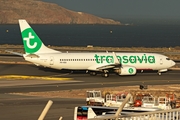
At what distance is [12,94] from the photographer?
58.2 m

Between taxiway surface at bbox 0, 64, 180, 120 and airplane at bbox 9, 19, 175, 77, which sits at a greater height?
airplane at bbox 9, 19, 175, 77

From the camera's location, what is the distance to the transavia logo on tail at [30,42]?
74625mm

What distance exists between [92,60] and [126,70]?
5.08 meters

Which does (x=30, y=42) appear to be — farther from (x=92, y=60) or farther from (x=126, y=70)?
(x=126, y=70)

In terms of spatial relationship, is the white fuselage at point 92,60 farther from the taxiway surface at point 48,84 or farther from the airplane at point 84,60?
the taxiway surface at point 48,84

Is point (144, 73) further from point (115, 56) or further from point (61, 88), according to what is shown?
point (61, 88)

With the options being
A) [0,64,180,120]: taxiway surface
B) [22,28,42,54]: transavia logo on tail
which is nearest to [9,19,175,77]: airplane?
[22,28,42,54]: transavia logo on tail

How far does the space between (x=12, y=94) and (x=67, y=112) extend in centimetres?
1403

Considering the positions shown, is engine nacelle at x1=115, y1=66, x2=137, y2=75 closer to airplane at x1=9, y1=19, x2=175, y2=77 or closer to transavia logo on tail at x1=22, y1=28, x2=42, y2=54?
airplane at x1=9, y1=19, x2=175, y2=77

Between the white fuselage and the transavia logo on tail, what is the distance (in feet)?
4.40

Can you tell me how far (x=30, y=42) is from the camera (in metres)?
74.9

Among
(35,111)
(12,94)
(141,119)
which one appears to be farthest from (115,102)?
(141,119)

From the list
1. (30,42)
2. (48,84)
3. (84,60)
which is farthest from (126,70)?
(30,42)

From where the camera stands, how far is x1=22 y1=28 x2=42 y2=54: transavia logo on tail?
74.6 metres
